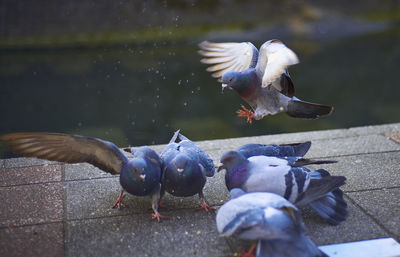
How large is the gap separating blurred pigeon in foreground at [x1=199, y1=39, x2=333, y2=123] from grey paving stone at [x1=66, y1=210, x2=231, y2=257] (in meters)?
0.99

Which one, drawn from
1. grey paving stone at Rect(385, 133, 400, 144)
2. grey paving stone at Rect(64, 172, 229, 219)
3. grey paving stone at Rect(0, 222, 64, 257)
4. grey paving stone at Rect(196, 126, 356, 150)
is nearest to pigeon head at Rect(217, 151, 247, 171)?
grey paving stone at Rect(64, 172, 229, 219)

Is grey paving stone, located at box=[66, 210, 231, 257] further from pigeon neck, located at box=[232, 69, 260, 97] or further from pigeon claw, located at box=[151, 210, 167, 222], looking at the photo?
pigeon neck, located at box=[232, 69, 260, 97]

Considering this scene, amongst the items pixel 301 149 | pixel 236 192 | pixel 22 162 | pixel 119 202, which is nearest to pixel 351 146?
pixel 301 149

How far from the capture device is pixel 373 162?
4.29 m

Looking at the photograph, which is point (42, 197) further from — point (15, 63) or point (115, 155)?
point (15, 63)

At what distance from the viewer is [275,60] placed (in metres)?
3.33

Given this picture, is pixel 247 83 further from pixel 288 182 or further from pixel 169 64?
pixel 169 64

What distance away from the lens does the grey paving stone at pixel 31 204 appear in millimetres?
3309

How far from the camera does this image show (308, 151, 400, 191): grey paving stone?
3.83 meters

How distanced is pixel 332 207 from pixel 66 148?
183 cm

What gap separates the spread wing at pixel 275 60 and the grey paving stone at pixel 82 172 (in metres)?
1.63

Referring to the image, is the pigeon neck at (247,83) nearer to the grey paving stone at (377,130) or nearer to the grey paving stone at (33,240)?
the grey paving stone at (33,240)

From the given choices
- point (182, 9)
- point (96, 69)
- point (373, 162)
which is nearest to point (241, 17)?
point (182, 9)

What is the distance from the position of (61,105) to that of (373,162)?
19.1 ft
